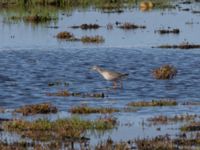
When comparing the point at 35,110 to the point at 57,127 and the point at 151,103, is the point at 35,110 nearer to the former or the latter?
the point at 57,127

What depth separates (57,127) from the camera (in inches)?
700

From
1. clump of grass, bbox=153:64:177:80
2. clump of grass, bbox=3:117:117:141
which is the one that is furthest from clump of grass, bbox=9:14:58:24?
clump of grass, bbox=3:117:117:141

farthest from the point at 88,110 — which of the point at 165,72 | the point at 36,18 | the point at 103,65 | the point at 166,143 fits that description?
the point at 36,18

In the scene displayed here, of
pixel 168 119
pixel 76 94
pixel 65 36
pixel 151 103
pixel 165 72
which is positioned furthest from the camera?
pixel 65 36

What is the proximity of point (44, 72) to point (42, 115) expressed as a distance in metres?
12.5

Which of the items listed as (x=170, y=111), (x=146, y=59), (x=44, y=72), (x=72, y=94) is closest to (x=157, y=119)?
(x=170, y=111)

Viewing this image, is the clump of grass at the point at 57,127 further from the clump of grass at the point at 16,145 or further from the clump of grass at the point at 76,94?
the clump of grass at the point at 76,94

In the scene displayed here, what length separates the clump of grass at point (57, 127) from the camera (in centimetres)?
1700

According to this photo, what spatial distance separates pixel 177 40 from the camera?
43.3 meters

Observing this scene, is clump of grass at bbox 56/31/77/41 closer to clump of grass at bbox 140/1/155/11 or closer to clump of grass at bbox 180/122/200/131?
clump of grass at bbox 140/1/155/11

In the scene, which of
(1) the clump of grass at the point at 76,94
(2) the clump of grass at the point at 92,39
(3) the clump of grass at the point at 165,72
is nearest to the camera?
(1) the clump of grass at the point at 76,94

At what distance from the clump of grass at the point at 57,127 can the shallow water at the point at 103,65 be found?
Result: 56cm

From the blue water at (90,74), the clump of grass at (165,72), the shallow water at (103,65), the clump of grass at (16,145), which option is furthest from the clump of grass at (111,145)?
the clump of grass at (165,72)

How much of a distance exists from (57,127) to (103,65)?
677 inches
